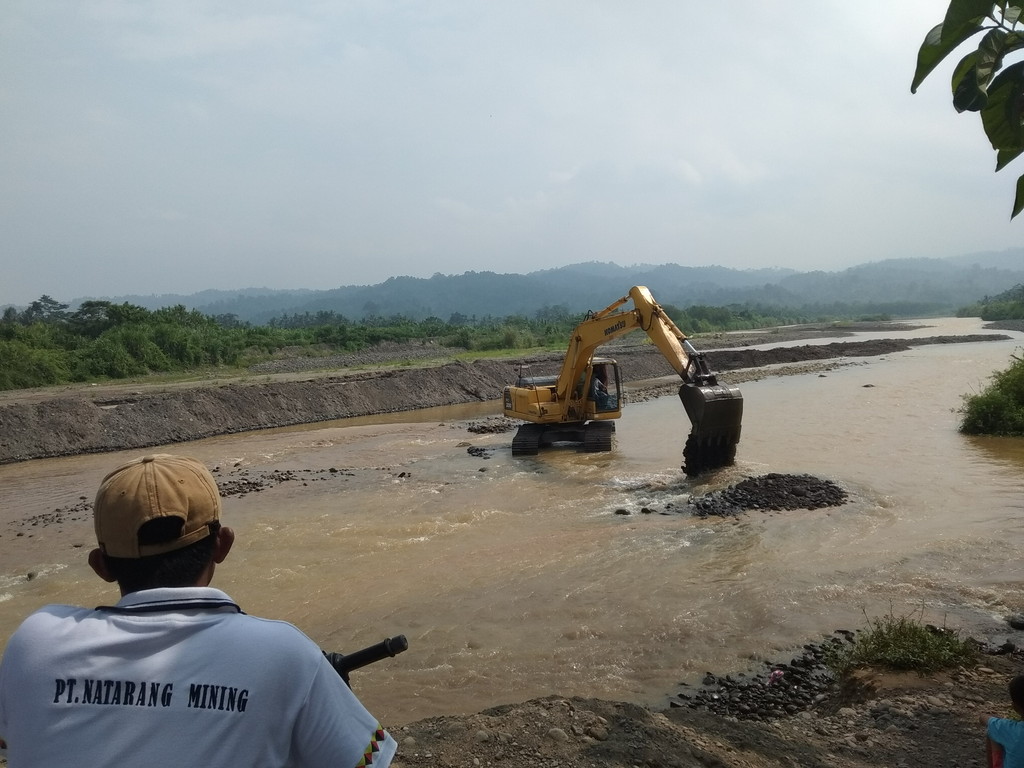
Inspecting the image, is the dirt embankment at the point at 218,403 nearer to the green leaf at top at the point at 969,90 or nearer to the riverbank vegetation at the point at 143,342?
the riverbank vegetation at the point at 143,342

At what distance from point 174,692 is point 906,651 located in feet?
17.9

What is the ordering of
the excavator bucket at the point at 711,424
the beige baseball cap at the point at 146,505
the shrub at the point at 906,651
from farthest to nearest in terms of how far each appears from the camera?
1. the excavator bucket at the point at 711,424
2. the shrub at the point at 906,651
3. the beige baseball cap at the point at 146,505

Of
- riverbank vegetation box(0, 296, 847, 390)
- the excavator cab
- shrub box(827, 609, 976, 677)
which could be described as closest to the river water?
shrub box(827, 609, 976, 677)

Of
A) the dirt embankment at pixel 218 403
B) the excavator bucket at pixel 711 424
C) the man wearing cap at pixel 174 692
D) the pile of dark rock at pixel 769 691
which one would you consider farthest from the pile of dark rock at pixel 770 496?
the dirt embankment at pixel 218 403

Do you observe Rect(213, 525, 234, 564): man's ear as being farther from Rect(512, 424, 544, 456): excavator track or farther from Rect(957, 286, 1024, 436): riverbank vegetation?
Rect(957, 286, 1024, 436): riverbank vegetation

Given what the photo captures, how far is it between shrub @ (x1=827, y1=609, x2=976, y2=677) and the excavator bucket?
6635mm

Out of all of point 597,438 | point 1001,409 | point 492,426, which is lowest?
point 492,426

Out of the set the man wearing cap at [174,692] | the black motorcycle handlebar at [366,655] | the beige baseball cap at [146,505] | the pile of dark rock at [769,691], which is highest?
the beige baseball cap at [146,505]

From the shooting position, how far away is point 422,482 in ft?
47.9

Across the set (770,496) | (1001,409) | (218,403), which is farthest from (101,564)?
(218,403)

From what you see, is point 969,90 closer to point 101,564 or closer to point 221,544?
point 221,544

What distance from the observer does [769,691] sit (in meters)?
5.28

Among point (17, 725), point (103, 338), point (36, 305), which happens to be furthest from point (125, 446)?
point (36, 305)

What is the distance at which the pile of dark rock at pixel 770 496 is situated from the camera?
10664 millimetres
